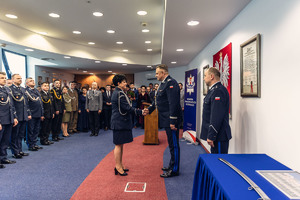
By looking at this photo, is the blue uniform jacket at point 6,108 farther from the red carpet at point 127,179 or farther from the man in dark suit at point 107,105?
the man in dark suit at point 107,105

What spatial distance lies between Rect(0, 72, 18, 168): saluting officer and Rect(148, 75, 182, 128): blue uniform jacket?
2.55 metres

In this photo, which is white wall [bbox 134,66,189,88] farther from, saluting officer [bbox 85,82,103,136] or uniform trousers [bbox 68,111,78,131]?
uniform trousers [bbox 68,111,78,131]

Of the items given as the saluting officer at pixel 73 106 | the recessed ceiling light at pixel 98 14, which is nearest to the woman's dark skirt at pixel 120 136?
the recessed ceiling light at pixel 98 14

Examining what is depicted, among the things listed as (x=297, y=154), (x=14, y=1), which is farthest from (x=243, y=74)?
(x=14, y=1)

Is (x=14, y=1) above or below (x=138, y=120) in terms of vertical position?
above

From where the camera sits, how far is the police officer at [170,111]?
9.77 feet

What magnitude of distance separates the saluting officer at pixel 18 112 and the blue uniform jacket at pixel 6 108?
1.04 feet

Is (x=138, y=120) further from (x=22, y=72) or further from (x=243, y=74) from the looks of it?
(x=243, y=74)

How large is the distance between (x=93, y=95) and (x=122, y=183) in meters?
4.03

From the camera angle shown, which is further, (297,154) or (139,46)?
(139,46)

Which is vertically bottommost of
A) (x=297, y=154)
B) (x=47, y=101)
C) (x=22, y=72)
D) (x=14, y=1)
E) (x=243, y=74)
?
(x=297, y=154)

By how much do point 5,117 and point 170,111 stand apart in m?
2.76

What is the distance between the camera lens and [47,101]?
16.9 ft

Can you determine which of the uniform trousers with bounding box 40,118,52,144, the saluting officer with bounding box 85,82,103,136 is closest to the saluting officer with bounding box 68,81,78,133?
the saluting officer with bounding box 85,82,103,136
